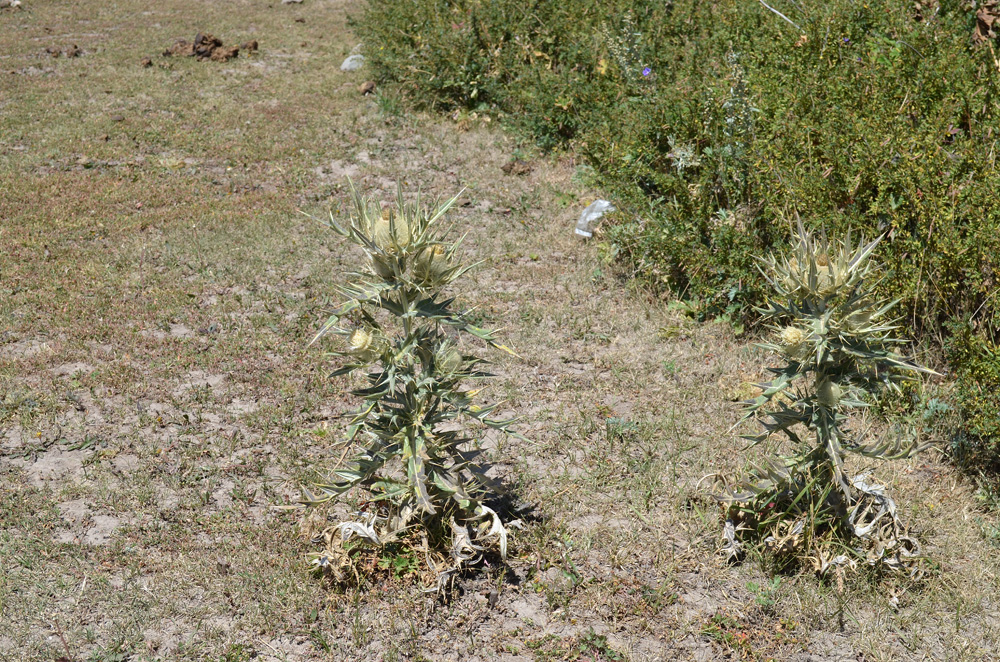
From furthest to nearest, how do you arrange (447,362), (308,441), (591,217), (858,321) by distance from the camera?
(591,217) < (308,441) < (447,362) < (858,321)

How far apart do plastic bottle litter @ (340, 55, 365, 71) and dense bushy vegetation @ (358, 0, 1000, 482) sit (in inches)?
153

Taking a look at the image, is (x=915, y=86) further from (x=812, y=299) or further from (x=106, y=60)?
(x=106, y=60)

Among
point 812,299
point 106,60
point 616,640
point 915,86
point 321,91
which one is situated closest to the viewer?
point 812,299

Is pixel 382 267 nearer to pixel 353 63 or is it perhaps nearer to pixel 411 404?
pixel 411 404

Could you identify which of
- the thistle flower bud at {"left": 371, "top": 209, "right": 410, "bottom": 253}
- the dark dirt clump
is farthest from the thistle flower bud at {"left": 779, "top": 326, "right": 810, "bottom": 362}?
the dark dirt clump

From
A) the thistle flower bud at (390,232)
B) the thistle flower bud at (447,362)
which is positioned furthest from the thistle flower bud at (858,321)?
the thistle flower bud at (390,232)

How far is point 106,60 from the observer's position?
1230 cm

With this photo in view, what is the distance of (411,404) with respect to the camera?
3572 millimetres

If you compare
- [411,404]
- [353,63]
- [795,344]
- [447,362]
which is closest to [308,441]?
[411,404]

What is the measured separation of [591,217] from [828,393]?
3.87m

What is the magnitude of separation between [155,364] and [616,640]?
349 centimetres

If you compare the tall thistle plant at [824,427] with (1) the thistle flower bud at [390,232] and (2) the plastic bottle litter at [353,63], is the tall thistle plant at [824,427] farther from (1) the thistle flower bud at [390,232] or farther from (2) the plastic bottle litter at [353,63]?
(2) the plastic bottle litter at [353,63]

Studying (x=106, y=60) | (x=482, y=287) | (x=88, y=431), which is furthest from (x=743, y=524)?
(x=106, y=60)

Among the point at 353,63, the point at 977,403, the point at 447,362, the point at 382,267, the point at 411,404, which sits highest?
the point at 382,267
